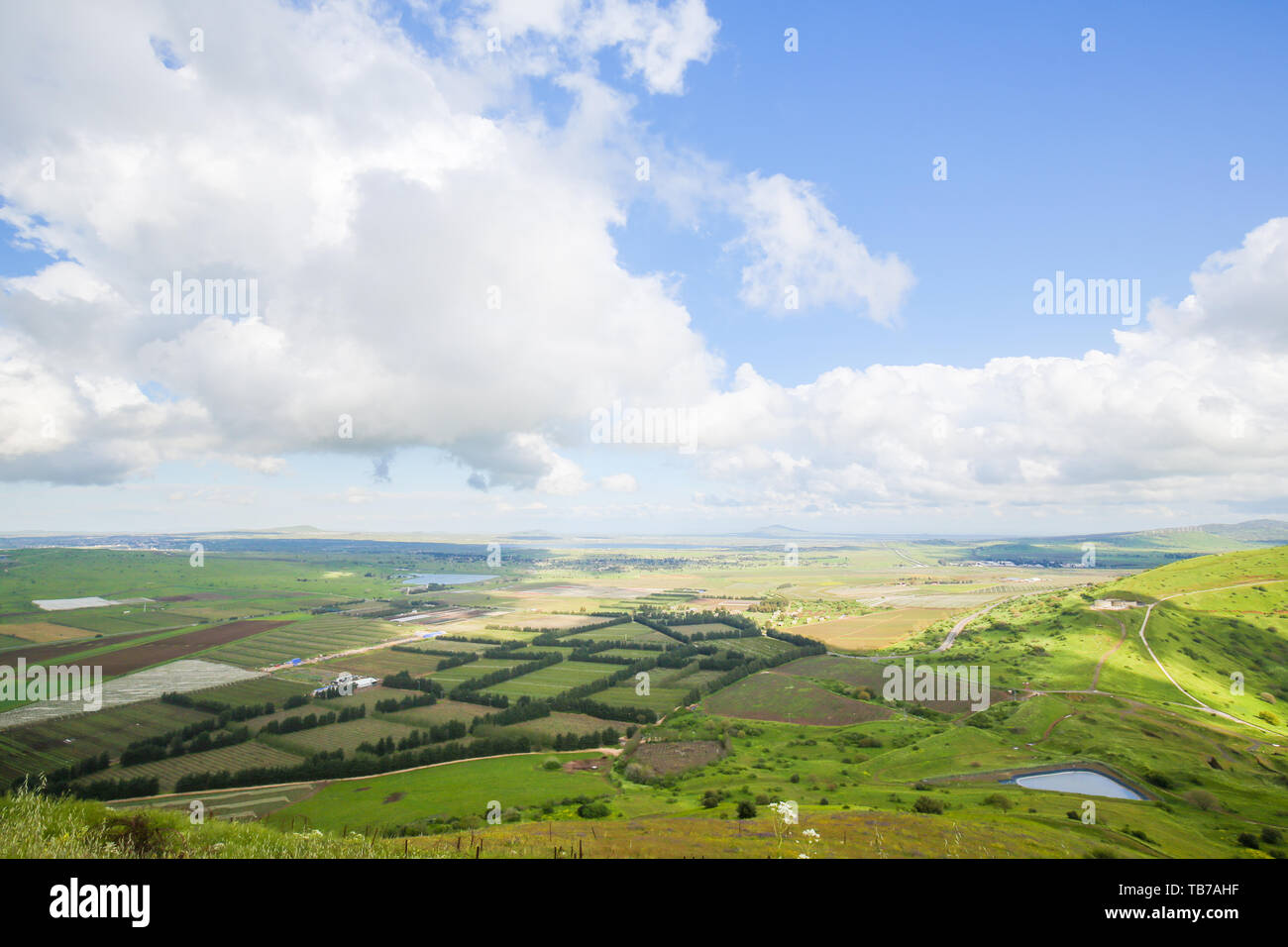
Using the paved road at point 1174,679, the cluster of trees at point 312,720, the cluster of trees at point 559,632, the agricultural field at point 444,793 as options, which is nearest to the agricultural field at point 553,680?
the cluster of trees at point 559,632

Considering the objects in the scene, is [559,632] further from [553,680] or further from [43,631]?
[43,631]

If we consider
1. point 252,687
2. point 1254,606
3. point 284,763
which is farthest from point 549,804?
point 1254,606

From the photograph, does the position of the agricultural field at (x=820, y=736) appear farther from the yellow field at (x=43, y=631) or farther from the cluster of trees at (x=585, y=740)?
the yellow field at (x=43, y=631)

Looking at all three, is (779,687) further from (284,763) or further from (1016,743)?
(284,763)

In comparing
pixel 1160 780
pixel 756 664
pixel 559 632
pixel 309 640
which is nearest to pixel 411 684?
pixel 309 640

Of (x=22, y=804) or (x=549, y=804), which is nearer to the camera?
(x=22, y=804)

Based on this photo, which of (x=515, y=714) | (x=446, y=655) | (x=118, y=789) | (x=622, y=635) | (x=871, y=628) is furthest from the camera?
(x=622, y=635)
